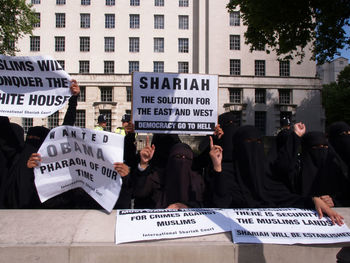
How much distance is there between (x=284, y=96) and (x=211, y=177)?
109 ft

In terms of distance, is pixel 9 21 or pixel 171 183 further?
pixel 9 21

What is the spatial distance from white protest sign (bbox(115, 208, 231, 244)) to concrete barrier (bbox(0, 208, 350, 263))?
0.05 metres

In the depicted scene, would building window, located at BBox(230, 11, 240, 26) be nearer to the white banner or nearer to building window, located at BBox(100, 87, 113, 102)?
building window, located at BBox(100, 87, 113, 102)

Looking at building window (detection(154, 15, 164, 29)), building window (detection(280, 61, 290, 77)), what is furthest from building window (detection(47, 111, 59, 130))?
building window (detection(280, 61, 290, 77))

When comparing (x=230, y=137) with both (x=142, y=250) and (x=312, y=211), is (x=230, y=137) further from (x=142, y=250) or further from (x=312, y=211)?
(x=142, y=250)

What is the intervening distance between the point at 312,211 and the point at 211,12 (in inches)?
1308

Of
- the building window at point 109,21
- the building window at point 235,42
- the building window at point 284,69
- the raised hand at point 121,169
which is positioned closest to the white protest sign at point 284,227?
the raised hand at point 121,169

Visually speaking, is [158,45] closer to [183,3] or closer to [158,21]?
[158,21]

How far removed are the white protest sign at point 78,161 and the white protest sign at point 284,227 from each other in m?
1.34

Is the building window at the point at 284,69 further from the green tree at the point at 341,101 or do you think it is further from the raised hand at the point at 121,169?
the raised hand at the point at 121,169

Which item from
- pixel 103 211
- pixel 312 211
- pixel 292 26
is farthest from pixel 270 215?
pixel 292 26

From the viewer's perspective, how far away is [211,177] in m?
3.26

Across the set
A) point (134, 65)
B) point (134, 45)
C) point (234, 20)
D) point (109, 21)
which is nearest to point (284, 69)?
point (234, 20)

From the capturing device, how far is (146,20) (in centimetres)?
3378
